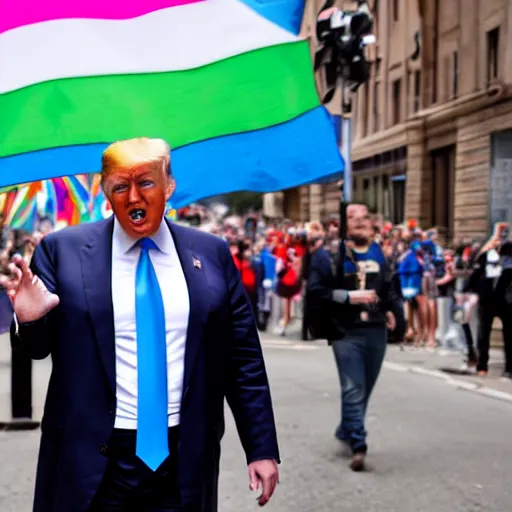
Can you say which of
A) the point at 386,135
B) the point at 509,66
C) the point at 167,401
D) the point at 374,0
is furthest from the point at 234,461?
the point at 374,0

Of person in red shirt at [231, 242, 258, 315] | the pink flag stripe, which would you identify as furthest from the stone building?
the pink flag stripe

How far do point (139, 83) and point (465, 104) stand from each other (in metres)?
18.1

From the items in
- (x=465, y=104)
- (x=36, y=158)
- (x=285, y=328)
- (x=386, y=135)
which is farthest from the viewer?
(x=386, y=135)

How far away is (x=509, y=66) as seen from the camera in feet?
67.0

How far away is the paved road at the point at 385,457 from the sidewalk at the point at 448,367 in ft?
1.12

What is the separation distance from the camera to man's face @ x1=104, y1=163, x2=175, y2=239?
3.28m

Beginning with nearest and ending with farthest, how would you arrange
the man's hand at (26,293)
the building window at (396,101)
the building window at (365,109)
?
the man's hand at (26,293) < the building window at (396,101) < the building window at (365,109)

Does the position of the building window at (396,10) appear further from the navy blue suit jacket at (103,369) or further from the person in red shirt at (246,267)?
the navy blue suit jacket at (103,369)

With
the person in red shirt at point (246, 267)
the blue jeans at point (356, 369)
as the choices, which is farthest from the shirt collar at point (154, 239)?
the person in red shirt at point (246, 267)

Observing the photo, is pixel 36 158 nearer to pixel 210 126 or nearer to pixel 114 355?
pixel 210 126

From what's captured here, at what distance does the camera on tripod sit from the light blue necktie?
4912 mm

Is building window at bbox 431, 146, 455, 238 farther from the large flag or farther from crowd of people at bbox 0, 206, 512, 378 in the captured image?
the large flag

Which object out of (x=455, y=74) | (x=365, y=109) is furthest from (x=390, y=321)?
(x=365, y=109)

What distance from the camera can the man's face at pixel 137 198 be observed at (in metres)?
3.28
